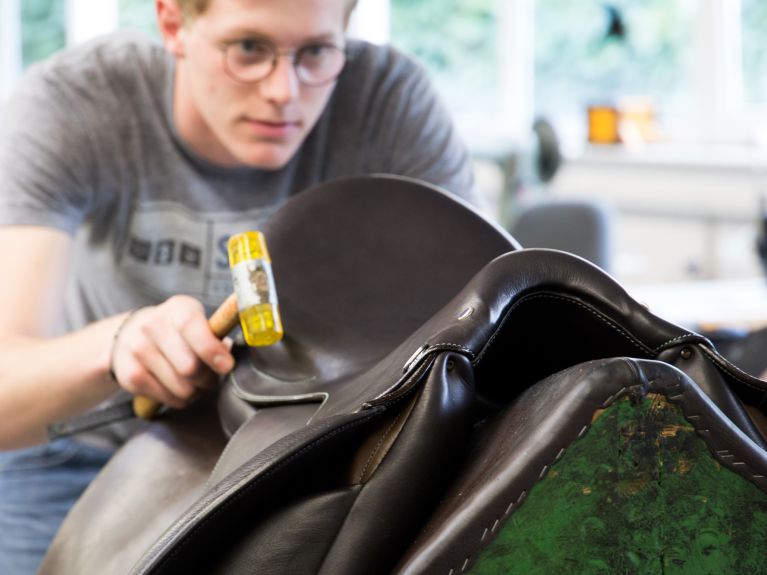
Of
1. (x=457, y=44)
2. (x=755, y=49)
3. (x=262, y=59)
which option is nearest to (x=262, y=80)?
(x=262, y=59)

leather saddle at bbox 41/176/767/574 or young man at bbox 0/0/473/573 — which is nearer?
leather saddle at bbox 41/176/767/574

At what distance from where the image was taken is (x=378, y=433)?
1.98ft

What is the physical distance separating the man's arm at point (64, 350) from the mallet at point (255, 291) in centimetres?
7

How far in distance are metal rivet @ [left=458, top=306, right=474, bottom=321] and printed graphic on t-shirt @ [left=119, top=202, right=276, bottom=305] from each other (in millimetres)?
929

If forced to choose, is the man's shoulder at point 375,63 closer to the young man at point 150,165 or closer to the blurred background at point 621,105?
the young man at point 150,165

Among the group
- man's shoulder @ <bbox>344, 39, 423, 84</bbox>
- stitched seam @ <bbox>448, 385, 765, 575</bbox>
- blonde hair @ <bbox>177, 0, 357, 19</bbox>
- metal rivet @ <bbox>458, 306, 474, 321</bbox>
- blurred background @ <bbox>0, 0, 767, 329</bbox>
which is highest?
blonde hair @ <bbox>177, 0, 357, 19</bbox>

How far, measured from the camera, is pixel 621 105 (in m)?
5.38

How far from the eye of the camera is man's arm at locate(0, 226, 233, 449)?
1042 mm

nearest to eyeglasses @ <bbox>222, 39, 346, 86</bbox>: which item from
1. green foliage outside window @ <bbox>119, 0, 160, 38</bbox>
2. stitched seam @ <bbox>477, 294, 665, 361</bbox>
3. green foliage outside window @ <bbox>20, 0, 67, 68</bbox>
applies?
stitched seam @ <bbox>477, 294, 665, 361</bbox>

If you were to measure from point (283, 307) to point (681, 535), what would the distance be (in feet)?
1.79

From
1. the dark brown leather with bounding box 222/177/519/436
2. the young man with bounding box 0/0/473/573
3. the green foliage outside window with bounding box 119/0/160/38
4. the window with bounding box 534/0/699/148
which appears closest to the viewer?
the dark brown leather with bounding box 222/177/519/436

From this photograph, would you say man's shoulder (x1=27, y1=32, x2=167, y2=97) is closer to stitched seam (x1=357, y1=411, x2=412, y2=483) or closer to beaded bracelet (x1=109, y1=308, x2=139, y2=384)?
beaded bracelet (x1=109, y1=308, x2=139, y2=384)

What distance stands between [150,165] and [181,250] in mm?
128

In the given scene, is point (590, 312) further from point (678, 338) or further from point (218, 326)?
point (218, 326)
